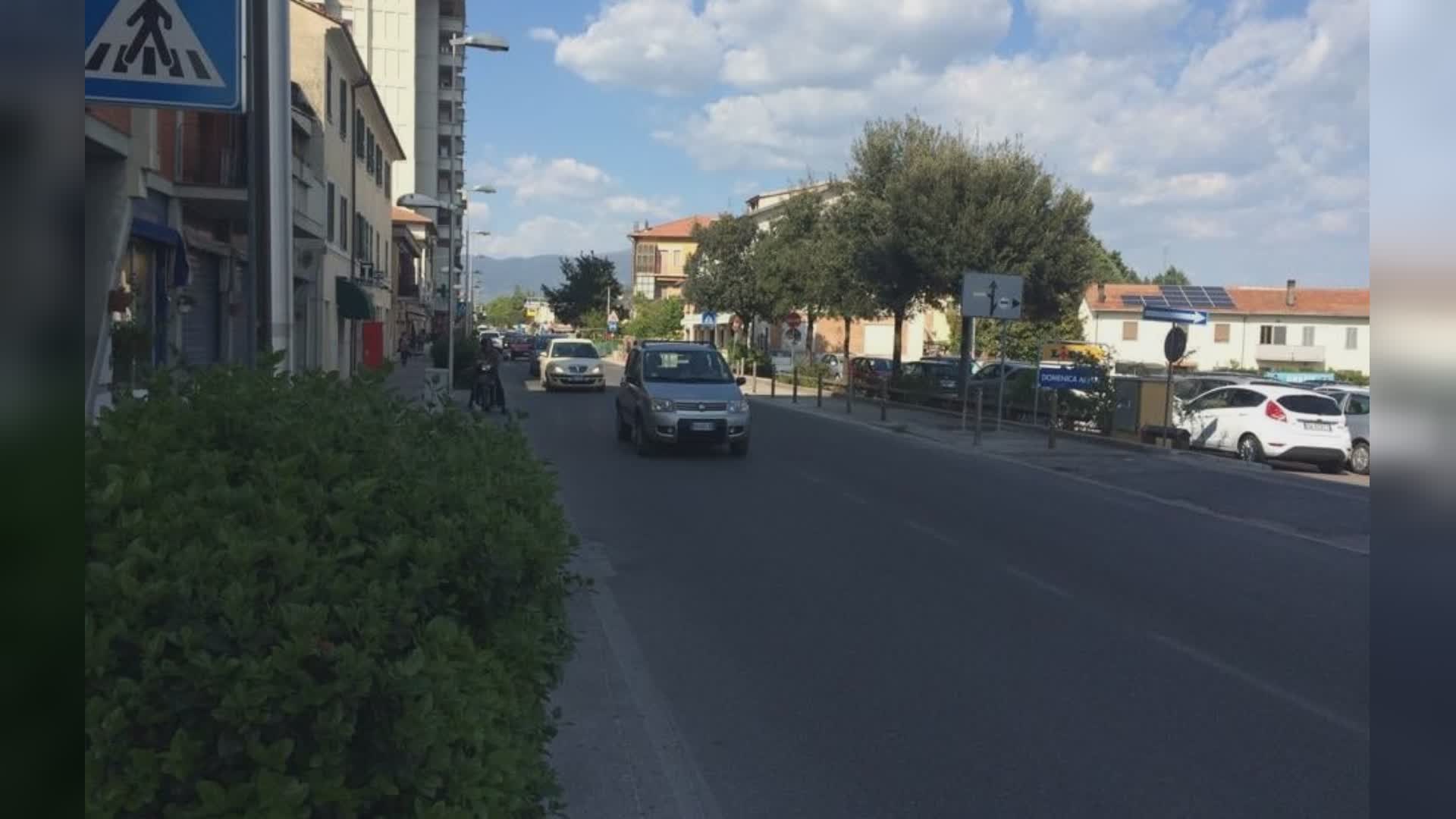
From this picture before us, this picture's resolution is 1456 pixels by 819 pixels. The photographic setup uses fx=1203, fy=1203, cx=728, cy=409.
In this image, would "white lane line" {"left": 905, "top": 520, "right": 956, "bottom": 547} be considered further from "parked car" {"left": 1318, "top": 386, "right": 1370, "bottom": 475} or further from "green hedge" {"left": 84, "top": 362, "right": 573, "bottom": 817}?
"parked car" {"left": 1318, "top": 386, "right": 1370, "bottom": 475}

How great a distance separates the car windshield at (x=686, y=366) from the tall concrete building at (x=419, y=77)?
3707 cm

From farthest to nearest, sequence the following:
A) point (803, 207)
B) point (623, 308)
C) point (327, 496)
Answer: point (623, 308)
point (803, 207)
point (327, 496)

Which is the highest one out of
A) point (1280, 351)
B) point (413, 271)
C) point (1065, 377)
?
point (413, 271)

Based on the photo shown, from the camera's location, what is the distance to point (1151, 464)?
19.6 m

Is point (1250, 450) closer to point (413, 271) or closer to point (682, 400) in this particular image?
point (682, 400)

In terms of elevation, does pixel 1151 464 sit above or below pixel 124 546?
below

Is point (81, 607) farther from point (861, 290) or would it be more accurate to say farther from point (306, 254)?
point (861, 290)

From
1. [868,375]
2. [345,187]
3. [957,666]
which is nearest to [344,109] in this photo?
[345,187]

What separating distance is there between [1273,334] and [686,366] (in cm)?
5910

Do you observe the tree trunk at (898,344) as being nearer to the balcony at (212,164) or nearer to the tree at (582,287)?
the balcony at (212,164)

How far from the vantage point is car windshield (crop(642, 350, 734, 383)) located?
1938 cm

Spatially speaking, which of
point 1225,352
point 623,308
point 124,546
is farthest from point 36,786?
point 623,308

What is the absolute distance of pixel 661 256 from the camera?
119375mm

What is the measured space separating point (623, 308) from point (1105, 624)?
353ft
